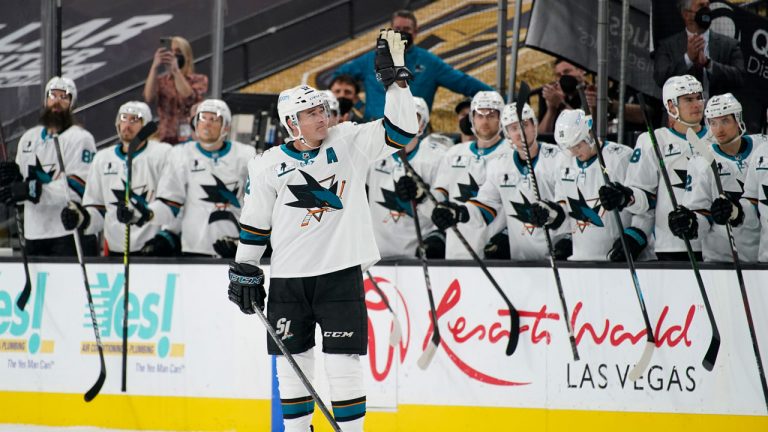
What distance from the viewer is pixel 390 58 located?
4051 millimetres

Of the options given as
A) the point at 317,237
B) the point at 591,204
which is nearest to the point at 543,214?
the point at 591,204

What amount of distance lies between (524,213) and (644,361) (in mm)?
978

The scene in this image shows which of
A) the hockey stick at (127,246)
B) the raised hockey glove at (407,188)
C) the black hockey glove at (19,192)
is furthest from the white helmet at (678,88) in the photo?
the black hockey glove at (19,192)

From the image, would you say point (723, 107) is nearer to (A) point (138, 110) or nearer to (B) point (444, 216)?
(B) point (444, 216)

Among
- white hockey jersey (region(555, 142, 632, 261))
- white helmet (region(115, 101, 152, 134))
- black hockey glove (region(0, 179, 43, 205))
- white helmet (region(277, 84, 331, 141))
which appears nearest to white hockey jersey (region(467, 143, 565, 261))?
white hockey jersey (region(555, 142, 632, 261))

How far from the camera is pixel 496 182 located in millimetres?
5746

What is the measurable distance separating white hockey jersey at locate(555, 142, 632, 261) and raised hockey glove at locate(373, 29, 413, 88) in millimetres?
1620

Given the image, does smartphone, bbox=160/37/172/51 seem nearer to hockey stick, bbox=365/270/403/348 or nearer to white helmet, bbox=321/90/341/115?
white helmet, bbox=321/90/341/115

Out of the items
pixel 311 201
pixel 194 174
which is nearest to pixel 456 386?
pixel 311 201

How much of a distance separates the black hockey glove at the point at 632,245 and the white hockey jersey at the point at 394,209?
1097 mm

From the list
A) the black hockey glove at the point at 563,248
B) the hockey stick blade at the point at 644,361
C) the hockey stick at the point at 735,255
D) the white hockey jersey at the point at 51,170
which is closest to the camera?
the hockey stick at the point at 735,255

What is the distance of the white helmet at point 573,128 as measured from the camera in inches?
210

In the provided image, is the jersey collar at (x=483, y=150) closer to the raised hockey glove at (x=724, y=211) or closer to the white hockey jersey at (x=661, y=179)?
the white hockey jersey at (x=661, y=179)

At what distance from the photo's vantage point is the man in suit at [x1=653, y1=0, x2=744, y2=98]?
5.63 m
